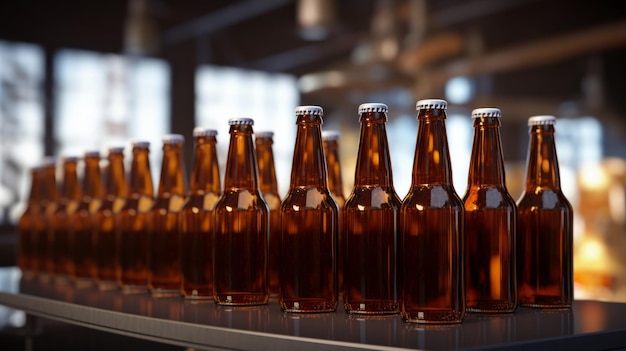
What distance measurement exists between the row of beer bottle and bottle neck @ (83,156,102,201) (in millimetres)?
412

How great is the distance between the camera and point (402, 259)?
3.17 feet

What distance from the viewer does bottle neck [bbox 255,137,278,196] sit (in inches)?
51.4

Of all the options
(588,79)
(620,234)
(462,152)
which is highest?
(588,79)

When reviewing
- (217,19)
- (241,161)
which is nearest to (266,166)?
(241,161)

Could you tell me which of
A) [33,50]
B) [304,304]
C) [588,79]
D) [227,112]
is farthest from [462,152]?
[304,304]

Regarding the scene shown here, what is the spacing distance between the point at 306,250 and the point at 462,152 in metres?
5.60

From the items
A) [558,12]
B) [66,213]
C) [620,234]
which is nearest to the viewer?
[66,213]

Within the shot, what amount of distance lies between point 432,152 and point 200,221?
0.42 meters

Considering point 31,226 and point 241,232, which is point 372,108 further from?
point 31,226

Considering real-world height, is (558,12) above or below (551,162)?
above

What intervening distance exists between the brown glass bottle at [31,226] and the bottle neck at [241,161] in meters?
0.85

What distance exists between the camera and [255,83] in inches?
272

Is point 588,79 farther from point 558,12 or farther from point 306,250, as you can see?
point 306,250

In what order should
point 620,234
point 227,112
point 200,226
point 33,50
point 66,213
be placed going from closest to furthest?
point 200,226
point 66,213
point 620,234
point 33,50
point 227,112
